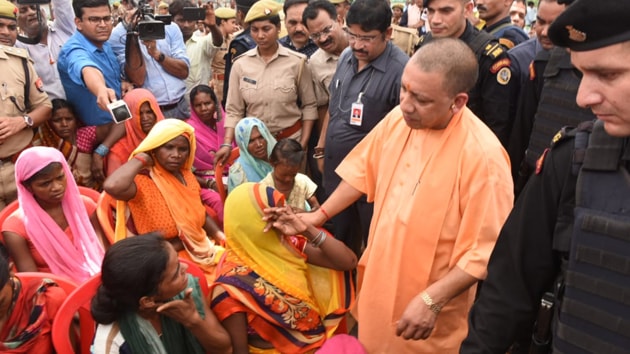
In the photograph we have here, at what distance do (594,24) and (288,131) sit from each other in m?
3.15

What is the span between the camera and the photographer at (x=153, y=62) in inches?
167

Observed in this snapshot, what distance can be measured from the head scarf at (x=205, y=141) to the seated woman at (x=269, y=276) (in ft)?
7.07

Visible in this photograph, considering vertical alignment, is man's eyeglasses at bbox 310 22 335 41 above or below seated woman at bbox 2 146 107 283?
above

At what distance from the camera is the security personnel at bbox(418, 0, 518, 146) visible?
10.0 ft

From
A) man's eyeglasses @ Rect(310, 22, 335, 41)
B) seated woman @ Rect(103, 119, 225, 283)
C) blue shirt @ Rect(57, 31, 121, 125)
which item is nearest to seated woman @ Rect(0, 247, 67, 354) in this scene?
seated woman @ Rect(103, 119, 225, 283)

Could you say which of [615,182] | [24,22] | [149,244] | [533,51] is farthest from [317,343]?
[24,22]

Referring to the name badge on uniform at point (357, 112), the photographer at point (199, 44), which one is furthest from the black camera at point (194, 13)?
the name badge on uniform at point (357, 112)

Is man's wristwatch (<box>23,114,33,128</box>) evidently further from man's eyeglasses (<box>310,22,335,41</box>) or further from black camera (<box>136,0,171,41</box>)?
man's eyeglasses (<box>310,22,335,41</box>)

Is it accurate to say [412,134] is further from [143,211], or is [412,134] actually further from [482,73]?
[143,211]

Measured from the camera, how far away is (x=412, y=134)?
2.07 m

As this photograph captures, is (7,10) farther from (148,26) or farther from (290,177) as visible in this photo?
(290,177)

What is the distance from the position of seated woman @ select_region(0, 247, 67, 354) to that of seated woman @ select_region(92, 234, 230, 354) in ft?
1.04

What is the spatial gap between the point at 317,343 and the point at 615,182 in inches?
61.4

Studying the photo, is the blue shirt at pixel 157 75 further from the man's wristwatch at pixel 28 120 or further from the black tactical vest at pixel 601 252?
the black tactical vest at pixel 601 252
